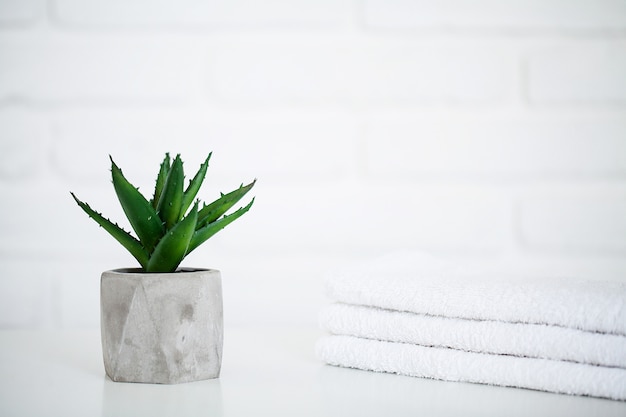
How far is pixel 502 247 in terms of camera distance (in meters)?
1.16

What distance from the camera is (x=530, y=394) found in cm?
67

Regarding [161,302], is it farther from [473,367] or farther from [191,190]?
[473,367]

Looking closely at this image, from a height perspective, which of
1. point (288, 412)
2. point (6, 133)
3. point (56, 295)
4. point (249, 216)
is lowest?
point (288, 412)

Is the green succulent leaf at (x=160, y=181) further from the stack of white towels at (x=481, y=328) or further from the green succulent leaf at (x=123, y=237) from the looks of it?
the stack of white towels at (x=481, y=328)

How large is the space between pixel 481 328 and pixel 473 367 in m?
0.04

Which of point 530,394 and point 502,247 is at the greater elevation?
point 502,247

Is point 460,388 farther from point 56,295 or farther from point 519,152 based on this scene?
point 56,295

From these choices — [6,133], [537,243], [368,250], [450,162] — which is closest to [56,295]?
[6,133]

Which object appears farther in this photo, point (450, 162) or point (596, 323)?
point (450, 162)

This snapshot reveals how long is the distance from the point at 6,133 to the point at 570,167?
89 centimetres

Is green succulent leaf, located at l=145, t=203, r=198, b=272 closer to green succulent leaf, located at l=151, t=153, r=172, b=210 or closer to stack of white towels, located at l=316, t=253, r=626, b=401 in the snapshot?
green succulent leaf, located at l=151, t=153, r=172, b=210

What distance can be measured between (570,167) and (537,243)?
13 centimetres

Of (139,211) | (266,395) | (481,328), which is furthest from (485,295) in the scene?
(139,211)

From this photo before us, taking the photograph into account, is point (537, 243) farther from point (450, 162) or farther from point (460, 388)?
point (460, 388)
